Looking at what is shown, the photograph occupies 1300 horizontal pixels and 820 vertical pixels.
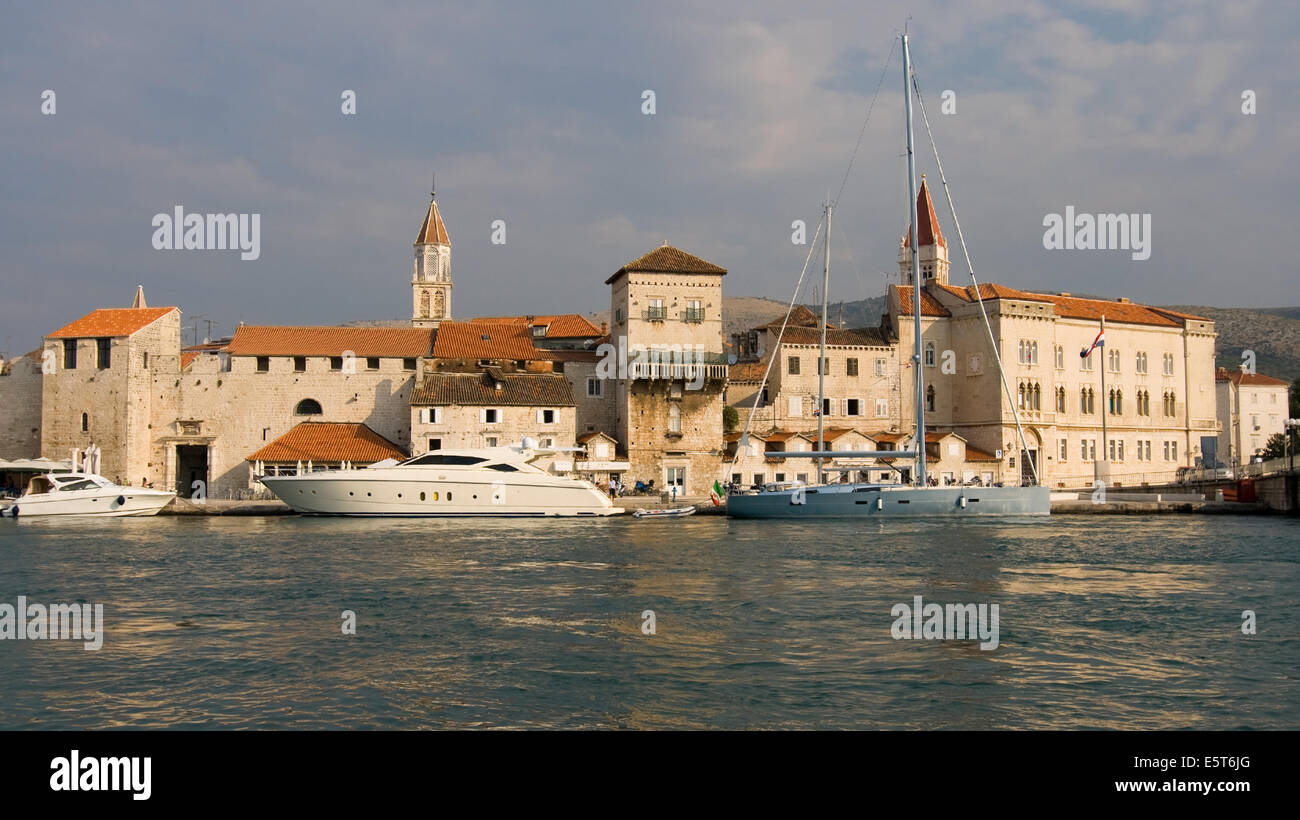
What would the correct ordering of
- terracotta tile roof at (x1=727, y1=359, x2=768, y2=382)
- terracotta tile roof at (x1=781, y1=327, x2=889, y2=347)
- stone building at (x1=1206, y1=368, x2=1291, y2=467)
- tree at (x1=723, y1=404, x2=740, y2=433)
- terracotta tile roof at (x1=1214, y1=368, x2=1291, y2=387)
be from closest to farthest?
terracotta tile roof at (x1=781, y1=327, x2=889, y2=347) → tree at (x1=723, y1=404, x2=740, y2=433) → terracotta tile roof at (x1=727, y1=359, x2=768, y2=382) → stone building at (x1=1206, y1=368, x2=1291, y2=467) → terracotta tile roof at (x1=1214, y1=368, x2=1291, y2=387)

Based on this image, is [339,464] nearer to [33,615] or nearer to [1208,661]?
[33,615]

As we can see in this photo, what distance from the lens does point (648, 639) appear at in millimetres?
14492

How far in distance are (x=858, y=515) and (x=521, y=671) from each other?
2969 centimetres

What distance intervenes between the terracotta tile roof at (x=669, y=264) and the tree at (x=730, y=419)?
8.93 m

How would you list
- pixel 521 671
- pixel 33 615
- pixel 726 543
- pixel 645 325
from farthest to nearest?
pixel 645 325 → pixel 726 543 → pixel 33 615 → pixel 521 671

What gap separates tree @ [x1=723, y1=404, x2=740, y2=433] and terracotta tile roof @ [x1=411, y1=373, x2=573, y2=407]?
10.1 m

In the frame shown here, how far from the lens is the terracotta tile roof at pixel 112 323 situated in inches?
1953

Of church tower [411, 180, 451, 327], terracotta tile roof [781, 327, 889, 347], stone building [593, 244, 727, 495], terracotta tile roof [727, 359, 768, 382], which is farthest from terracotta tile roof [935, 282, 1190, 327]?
church tower [411, 180, 451, 327]

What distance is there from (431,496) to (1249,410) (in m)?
67.8

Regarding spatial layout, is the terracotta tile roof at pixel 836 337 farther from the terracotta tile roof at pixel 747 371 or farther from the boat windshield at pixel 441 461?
the boat windshield at pixel 441 461

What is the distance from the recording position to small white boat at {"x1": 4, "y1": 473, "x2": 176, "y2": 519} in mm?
41094

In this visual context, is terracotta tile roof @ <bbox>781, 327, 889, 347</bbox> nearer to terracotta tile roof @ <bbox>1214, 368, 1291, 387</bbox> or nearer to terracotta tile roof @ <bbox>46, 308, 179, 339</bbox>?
terracotta tile roof @ <bbox>46, 308, 179, 339</bbox>

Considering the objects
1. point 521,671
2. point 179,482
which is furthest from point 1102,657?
point 179,482

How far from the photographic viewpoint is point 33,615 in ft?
53.9
